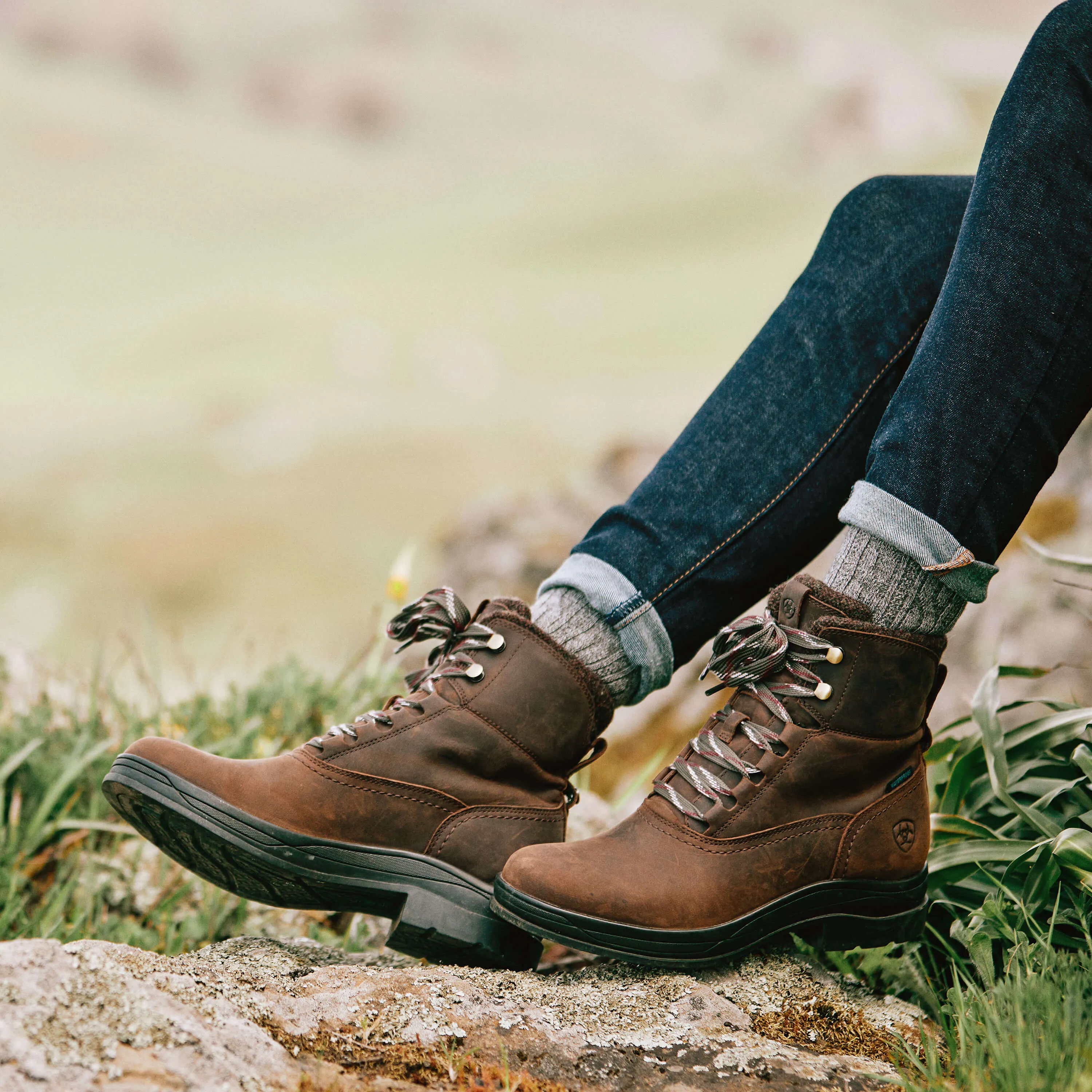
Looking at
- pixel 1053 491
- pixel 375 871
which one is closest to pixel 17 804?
pixel 375 871

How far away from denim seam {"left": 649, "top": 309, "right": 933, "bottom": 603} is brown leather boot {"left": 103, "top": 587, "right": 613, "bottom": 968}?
0.27 meters

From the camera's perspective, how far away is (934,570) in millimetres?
1149

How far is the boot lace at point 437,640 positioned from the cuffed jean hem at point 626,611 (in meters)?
0.14

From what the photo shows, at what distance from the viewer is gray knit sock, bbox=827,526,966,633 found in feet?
3.89

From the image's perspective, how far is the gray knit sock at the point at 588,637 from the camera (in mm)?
1387

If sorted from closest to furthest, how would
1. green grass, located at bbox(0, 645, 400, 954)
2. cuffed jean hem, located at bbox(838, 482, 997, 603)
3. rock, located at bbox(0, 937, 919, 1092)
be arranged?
rock, located at bbox(0, 937, 919, 1092)
cuffed jean hem, located at bbox(838, 482, 997, 603)
green grass, located at bbox(0, 645, 400, 954)

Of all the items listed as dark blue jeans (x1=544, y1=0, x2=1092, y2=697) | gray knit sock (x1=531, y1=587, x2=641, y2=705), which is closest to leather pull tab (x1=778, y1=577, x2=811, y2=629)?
dark blue jeans (x1=544, y1=0, x2=1092, y2=697)

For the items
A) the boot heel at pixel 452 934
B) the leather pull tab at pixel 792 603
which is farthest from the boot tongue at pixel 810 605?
the boot heel at pixel 452 934

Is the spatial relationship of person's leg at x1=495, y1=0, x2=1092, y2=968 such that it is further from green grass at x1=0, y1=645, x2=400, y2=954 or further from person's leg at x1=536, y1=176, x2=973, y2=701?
green grass at x1=0, y1=645, x2=400, y2=954

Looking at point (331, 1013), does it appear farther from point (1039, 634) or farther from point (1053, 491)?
point (1053, 491)

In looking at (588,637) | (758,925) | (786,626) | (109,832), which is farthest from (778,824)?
(109,832)

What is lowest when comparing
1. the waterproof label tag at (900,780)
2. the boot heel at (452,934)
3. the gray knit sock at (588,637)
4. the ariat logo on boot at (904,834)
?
the boot heel at (452,934)

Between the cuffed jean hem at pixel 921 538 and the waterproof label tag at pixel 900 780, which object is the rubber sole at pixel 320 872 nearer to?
the waterproof label tag at pixel 900 780

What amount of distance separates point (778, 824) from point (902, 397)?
565 millimetres
